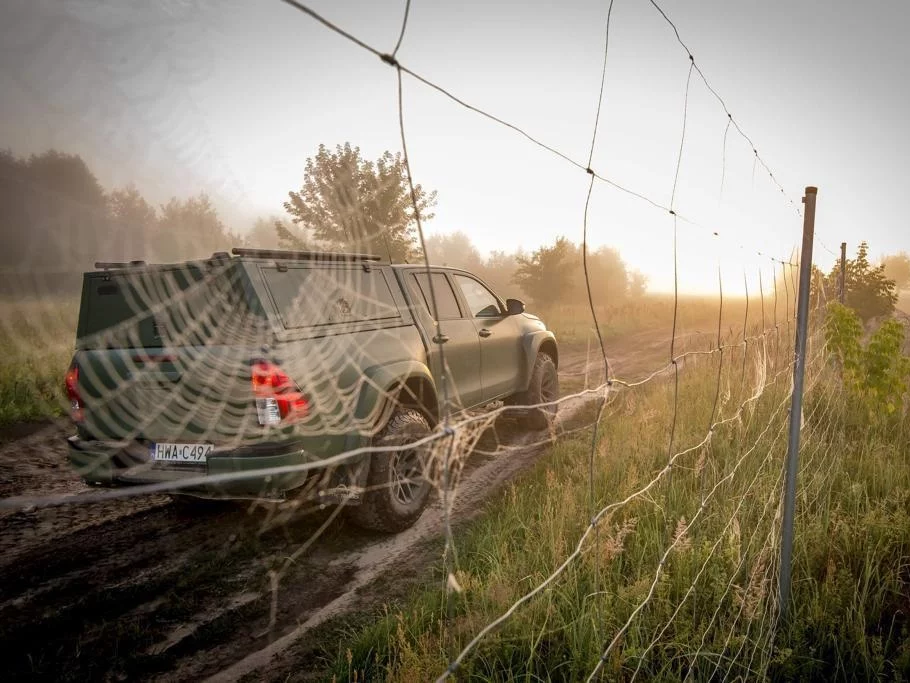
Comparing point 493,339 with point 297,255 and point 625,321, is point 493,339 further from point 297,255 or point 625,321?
point 625,321

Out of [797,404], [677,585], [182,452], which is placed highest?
[797,404]

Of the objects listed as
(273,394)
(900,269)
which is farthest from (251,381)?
(900,269)

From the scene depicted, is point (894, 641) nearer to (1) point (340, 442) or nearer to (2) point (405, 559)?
(2) point (405, 559)

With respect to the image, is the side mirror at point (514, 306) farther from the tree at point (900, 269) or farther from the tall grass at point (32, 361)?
the tree at point (900, 269)

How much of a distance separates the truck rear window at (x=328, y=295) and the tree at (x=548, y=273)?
57.8 feet

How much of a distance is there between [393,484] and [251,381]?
3.87 feet

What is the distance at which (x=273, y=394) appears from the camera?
2844 mm

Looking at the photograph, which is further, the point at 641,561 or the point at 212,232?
the point at 212,232

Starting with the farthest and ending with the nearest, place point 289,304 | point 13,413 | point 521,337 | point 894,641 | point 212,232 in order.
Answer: point 212,232 → point 13,413 → point 521,337 → point 289,304 → point 894,641

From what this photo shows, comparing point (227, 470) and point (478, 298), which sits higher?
point (478, 298)

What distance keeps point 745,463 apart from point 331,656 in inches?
119

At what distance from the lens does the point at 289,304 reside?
3115 mm

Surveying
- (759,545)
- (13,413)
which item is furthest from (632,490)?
(13,413)

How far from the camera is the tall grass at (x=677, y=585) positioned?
6.73ft
